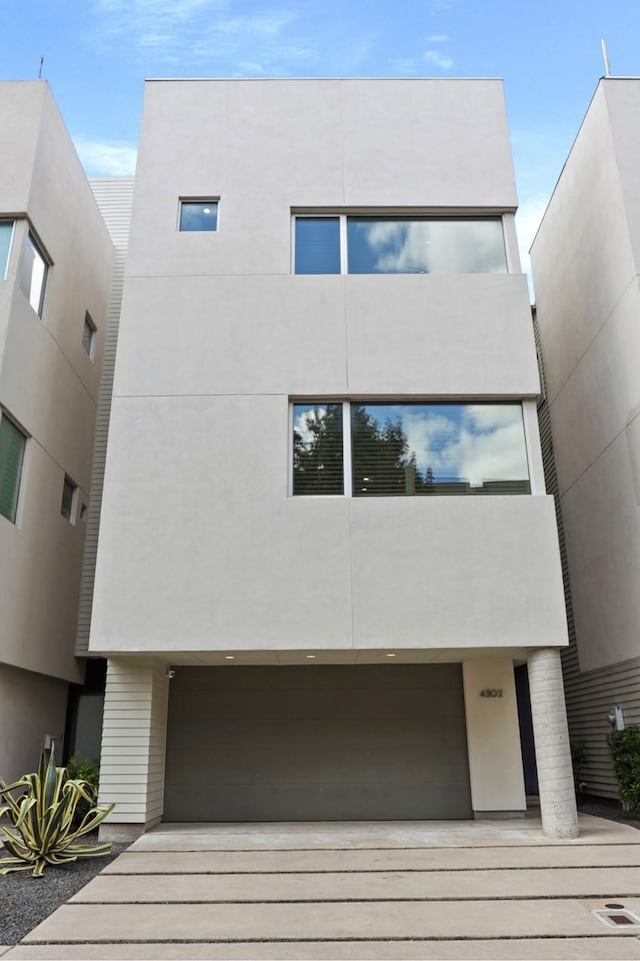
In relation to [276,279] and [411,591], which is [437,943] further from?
[276,279]

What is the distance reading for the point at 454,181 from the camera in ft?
33.4

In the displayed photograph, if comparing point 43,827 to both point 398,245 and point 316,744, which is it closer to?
point 316,744

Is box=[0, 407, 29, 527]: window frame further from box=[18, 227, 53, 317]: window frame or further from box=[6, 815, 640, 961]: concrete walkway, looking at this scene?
box=[6, 815, 640, 961]: concrete walkway

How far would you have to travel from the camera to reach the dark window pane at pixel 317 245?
9891 mm

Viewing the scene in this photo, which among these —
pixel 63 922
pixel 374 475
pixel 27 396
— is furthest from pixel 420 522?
pixel 27 396

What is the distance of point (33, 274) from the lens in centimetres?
1080

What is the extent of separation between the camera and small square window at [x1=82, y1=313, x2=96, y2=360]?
13262mm

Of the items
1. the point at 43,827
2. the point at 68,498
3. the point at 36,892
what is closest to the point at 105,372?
the point at 68,498

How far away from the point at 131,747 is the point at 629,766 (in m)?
6.73

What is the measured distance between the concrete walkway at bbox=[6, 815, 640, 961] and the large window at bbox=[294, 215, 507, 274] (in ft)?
24.5

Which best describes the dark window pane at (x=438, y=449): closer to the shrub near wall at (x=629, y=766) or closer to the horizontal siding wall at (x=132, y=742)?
the horizontal siding wall at (x=132, y=742)

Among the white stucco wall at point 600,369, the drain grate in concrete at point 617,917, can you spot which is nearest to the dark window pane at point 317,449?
the white stucco wall at point 600,369

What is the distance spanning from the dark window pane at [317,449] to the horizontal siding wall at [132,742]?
320 cm

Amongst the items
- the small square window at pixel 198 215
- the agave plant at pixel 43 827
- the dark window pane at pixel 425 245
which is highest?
the small square window at pixel 198 215
